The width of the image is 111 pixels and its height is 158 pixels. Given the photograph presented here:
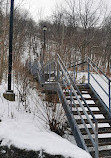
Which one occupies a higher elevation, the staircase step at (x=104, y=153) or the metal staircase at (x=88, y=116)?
the metal staircase at (x=88, y=116)

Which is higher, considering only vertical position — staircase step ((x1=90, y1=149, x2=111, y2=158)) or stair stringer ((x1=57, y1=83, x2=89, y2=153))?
stair stringer ((x1=57, y1=83, x2=89, y2=153))

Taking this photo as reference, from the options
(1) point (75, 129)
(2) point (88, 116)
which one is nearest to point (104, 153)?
(1) point (75, 129)

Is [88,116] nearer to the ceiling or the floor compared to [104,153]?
nearer to the ceiling

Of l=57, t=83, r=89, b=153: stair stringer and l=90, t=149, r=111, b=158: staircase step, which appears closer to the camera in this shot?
l=57, t=83, r=89, b=153: stair stringer

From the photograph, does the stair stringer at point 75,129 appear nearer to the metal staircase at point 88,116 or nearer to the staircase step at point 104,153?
the metal staircase at point 88,116

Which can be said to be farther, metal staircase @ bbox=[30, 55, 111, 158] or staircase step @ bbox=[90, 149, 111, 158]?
staircase step @ bbox=[90, 149, 111, 158]

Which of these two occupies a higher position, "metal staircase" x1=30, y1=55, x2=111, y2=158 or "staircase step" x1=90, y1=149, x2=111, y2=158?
"metal staircase" x1=30, y1=55, x2=111, y2=158

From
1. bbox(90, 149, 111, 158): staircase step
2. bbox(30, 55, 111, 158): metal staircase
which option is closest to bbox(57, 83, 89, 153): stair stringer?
bbox(30, 55, 111, 158): metal staircase

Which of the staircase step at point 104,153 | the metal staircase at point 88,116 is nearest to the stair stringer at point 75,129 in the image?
the metal staircase at point 88,116

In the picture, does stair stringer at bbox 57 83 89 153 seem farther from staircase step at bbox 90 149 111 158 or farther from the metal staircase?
staircase step at bbox 90 149 111 158

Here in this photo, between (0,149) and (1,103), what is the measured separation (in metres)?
2.63

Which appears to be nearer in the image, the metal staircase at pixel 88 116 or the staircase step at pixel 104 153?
the metal staircase at pixel 88 116

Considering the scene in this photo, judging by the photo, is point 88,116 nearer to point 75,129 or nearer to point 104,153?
point 75,129

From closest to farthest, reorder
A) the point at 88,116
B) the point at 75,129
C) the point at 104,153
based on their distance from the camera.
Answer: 1. the point at 88,116
2. the point at 104,153
3. the point at 75,129
